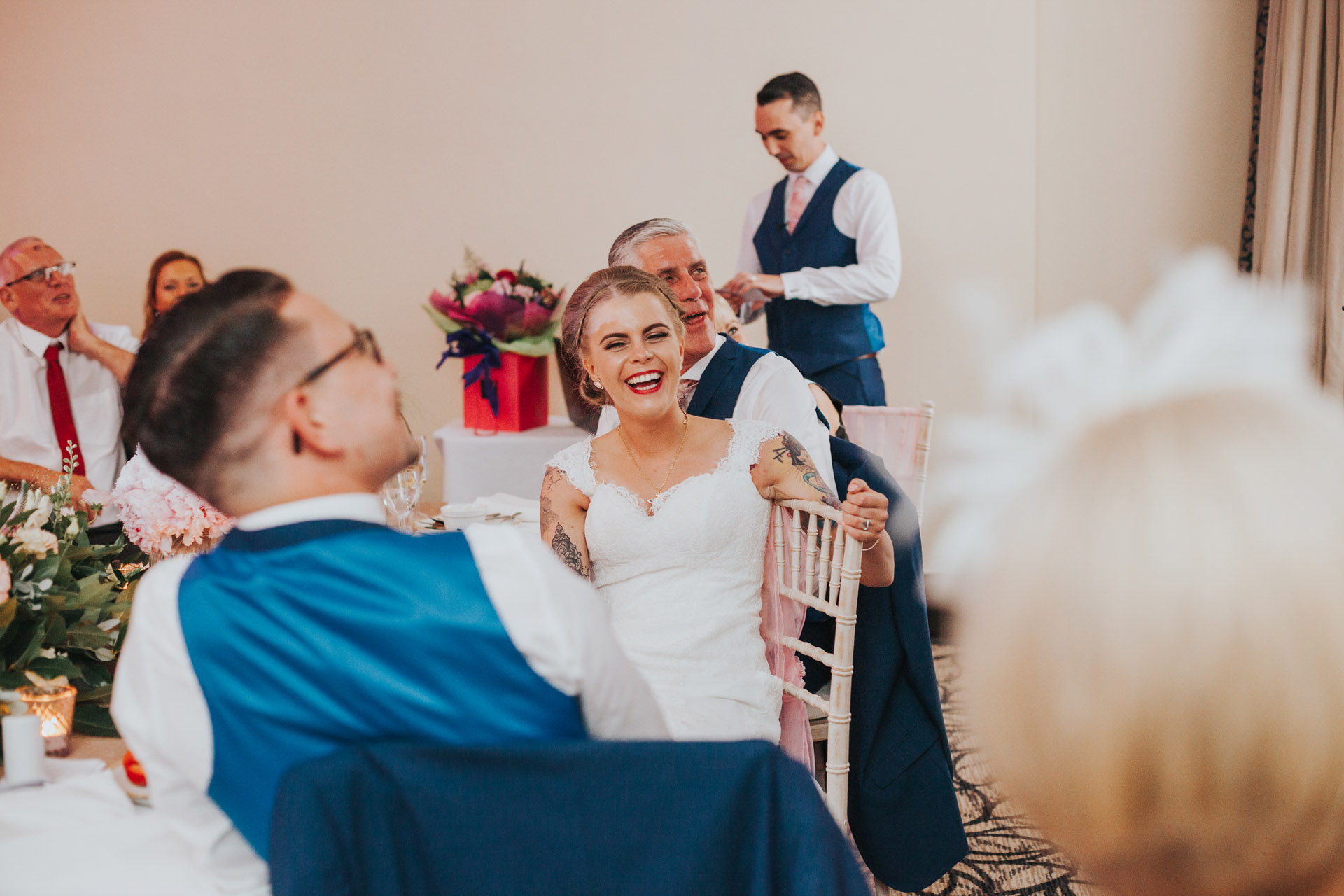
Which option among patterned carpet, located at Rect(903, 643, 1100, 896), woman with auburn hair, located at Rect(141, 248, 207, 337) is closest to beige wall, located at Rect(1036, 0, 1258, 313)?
patterned carpet, located at Rect(903, 643, 1100, 896)

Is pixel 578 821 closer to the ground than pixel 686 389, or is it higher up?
closer to the ground

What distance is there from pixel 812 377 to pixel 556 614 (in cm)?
274

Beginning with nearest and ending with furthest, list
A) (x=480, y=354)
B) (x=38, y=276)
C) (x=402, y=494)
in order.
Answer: (x=402, y=494), (x=480, y=354), (x=38, y=276)

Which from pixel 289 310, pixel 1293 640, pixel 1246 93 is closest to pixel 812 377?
pixel 1246 93

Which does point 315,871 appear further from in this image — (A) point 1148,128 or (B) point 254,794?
(A) point 1148,128

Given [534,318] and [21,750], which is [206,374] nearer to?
[21,750]

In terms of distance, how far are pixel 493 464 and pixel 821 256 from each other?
1.33 metres

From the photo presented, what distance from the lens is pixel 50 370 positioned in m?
3.27

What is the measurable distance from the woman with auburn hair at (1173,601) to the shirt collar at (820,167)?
3093mm

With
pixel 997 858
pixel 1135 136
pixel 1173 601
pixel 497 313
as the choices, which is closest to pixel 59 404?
pixel 497 313

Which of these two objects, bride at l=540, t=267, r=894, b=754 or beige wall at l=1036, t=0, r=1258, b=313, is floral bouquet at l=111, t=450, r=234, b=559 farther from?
beige wall at l=1036, t=0, r=1258, b=313

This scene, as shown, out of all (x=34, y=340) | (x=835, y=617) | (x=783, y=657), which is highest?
(x=34, y=340)

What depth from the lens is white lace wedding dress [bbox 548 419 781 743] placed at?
64.1 inches

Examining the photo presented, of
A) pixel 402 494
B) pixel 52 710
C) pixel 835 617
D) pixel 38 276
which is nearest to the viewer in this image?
pixel 52 710
